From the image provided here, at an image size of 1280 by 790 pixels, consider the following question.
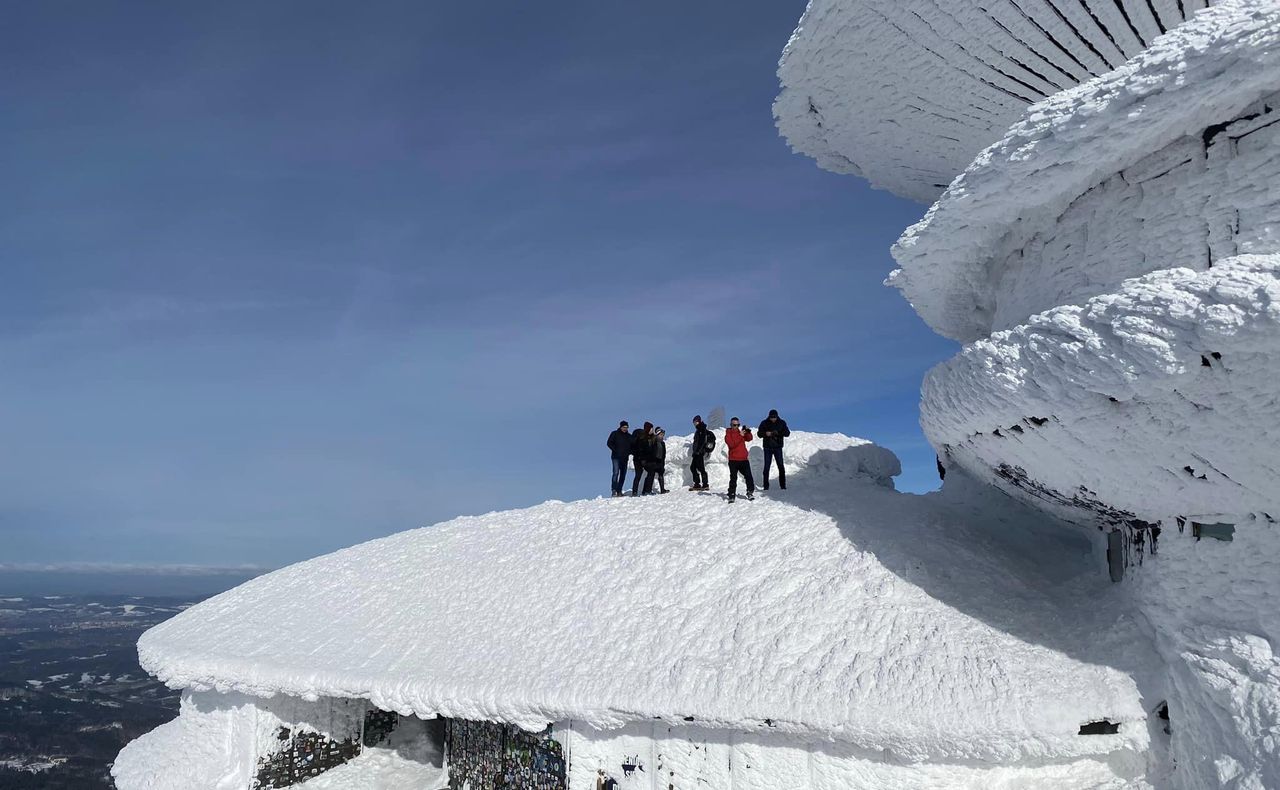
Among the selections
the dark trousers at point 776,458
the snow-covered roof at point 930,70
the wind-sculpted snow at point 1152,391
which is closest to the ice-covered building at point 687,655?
the dark trousers at point 776,458

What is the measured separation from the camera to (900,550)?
36.2ft

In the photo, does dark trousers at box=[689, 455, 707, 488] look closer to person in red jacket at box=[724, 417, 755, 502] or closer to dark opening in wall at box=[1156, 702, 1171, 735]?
person in red jacket at box=[724, 417, 755, 502]

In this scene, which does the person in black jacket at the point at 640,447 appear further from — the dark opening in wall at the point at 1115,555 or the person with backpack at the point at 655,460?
the dark opening in wall at the point at 1115,555

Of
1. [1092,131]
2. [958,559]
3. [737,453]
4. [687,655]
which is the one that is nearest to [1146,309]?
[1092,131]

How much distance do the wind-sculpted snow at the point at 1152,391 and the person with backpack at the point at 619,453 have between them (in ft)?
25.6

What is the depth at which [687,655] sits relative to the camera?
9.80 metres

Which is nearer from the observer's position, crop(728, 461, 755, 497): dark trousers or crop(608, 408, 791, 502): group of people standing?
crop(728, 461, 755, 497): dark trousers

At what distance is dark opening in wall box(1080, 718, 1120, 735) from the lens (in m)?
8.20

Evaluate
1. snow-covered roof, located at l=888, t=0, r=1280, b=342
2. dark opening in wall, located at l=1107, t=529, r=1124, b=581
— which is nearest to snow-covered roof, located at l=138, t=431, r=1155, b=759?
dark opening in wall, located at l=1107, t=529, r=1124, b=581

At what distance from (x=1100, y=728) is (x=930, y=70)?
948 cm

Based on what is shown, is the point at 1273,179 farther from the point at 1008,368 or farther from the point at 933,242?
the point at 933,242

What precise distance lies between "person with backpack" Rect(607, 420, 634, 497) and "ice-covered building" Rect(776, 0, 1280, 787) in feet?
22.0

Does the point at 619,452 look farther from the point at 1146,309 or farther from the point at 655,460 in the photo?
the point at 1146,309

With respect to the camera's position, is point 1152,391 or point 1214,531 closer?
point 1152,391
